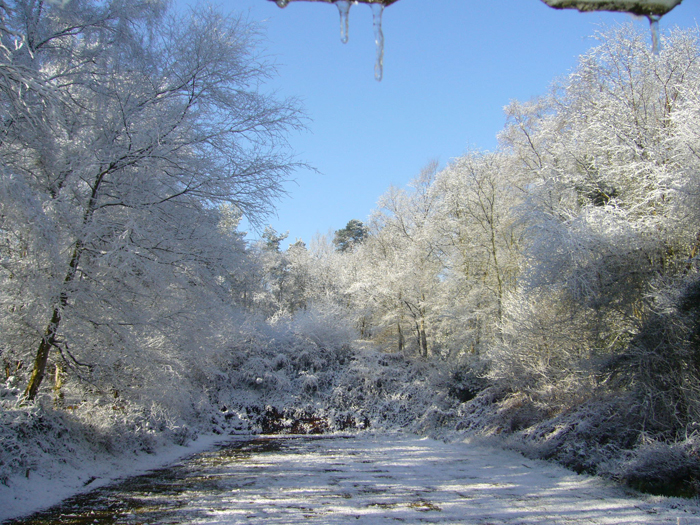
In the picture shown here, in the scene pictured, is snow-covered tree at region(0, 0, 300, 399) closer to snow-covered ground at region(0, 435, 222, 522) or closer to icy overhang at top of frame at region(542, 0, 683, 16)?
snow-covered ground at region(0, 435, 222, 522)

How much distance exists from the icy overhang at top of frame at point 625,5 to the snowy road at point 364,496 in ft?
16.3

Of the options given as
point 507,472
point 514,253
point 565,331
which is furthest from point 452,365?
point 507,472

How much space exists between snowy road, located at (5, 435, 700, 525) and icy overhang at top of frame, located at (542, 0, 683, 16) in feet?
16.3

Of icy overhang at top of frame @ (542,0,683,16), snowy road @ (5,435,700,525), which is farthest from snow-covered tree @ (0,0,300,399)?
icy overhang at top of frame @ (542,0,683,16)

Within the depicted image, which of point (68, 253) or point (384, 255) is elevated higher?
point (384, 255)

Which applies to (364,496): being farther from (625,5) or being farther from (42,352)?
(625,5)

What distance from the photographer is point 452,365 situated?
51.6 ft

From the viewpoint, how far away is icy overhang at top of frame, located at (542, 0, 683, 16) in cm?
123

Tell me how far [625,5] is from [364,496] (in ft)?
20.1

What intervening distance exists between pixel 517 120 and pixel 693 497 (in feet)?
42.1

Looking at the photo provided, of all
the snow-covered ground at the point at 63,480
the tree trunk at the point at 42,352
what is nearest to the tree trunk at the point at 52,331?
the tree trunk at the point at 42,352

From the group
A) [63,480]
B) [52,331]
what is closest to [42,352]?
[52,331]

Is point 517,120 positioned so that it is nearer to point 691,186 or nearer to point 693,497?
point 691,186

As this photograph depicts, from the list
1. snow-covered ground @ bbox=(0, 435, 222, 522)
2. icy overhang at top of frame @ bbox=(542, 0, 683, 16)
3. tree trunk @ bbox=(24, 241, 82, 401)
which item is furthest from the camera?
tree trunk @ bbox=(24, 241, 82, 401)
